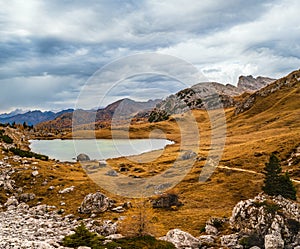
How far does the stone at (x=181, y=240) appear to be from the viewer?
38.8 meters

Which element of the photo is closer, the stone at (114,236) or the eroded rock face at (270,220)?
the eroded rock face at (270,220)

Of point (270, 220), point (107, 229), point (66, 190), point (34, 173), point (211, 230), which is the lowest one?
point (211, 230)

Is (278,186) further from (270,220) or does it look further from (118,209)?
(118,209)

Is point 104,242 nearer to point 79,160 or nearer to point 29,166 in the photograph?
point 29,166

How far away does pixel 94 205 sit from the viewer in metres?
55.8

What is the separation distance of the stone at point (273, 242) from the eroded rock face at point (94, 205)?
28.5 metres

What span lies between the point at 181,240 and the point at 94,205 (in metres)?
21.2

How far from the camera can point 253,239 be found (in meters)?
39.8

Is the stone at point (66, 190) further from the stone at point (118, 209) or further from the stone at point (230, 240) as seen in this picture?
the stone at point (230, 240)

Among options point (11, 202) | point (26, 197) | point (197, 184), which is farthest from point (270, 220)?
point (26, 197)

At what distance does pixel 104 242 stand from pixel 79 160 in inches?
3863

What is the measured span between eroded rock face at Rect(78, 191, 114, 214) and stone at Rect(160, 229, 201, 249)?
1799cm

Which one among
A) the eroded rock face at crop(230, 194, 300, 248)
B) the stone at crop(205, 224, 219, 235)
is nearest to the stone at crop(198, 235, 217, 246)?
the stone at crop(205, 224, 219, 235)

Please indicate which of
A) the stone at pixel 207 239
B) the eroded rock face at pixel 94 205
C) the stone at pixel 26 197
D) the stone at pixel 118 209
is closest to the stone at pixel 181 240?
the stone at pixel 207 239
